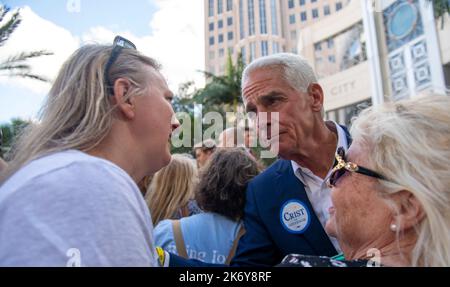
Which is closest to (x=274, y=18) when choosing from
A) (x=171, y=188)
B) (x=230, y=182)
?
(x=171, y=188)

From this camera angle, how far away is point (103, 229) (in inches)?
33.5

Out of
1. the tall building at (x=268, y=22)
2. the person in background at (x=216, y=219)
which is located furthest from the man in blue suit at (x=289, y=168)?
the tall building at (x=268, y=22)

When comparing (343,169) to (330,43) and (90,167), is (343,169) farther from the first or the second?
(330,43)

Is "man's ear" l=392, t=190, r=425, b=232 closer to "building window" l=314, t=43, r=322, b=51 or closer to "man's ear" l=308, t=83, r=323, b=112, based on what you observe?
"man's ear" l=308, t=83, r=323, b=112

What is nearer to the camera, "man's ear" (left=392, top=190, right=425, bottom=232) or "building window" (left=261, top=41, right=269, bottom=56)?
"man's ear" (left=392, top=190, right=425, bottom=232)

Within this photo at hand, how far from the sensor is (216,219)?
2.42 metres

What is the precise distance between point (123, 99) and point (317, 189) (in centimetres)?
135

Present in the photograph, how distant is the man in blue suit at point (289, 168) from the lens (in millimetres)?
1992

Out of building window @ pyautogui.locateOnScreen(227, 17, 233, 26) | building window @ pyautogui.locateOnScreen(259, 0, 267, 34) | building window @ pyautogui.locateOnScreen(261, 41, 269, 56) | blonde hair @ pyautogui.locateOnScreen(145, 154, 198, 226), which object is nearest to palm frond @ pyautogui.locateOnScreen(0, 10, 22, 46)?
blonde hair @ pyautogui.locateOnScreen(145, 154, 198, 226)

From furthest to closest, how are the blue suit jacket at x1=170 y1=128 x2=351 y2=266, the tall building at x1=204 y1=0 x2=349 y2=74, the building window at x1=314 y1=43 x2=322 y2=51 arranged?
the tall building at x1=204 y1=0 x2=349 y2=74, the building window at x1=314 y1=43 x2=322 y2=51, the blue suit jacket at x1=170 y1=128 x2=351 y2=266

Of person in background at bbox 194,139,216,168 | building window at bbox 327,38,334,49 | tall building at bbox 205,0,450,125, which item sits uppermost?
building window at bbox 327,38,334,49

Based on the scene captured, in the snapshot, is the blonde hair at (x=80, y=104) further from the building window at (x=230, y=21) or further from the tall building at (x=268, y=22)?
the building window at (x=230, y=21)

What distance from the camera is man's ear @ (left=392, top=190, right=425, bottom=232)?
3.87 ft
